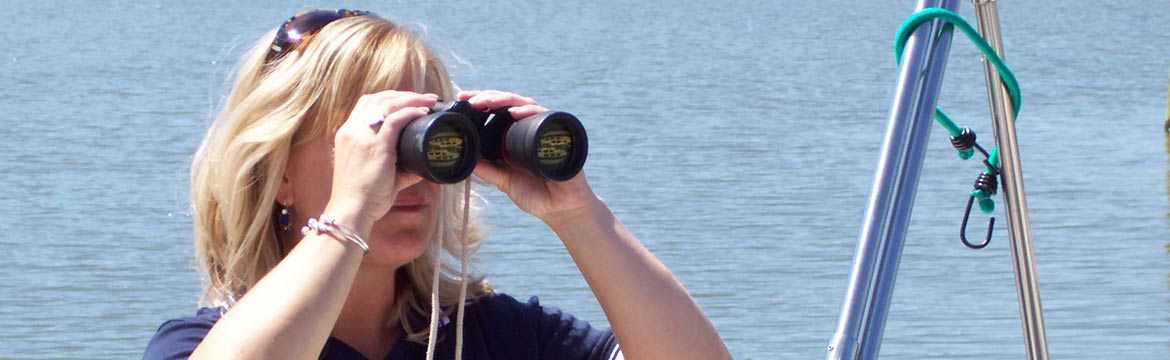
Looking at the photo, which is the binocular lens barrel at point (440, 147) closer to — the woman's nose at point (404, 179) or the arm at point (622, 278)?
the woman's nose at point (404, 179)

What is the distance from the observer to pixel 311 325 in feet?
5.85

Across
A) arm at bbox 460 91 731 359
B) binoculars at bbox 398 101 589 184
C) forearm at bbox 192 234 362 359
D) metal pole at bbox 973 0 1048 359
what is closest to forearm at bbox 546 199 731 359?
arm at bbox 460 91 731 359

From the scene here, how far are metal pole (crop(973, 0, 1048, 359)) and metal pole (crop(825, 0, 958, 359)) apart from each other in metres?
0.15

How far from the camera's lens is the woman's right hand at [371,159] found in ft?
6.06

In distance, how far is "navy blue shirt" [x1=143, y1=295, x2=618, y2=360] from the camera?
2121 mm

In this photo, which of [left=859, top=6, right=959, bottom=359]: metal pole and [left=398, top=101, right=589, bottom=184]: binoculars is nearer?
[left=859, top=6, right=959, bottom=359]: metal pole

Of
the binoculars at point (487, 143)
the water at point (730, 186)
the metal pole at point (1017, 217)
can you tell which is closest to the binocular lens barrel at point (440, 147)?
the binoculars at point (487, 143)

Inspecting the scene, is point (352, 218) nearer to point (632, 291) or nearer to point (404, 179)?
point (404, 179)

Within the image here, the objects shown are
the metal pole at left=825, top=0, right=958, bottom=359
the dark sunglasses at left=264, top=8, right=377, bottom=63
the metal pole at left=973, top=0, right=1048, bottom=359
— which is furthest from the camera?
the dark sunglasses at left=264, top=8, right=377, bottom=63

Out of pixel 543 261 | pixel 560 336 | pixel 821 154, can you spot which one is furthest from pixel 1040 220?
pixel 560 336

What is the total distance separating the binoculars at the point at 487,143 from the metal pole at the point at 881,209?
0.58 m

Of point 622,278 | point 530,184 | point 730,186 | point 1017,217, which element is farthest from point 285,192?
point 730,186

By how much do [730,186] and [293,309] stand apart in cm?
736

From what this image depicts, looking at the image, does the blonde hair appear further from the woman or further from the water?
the water
